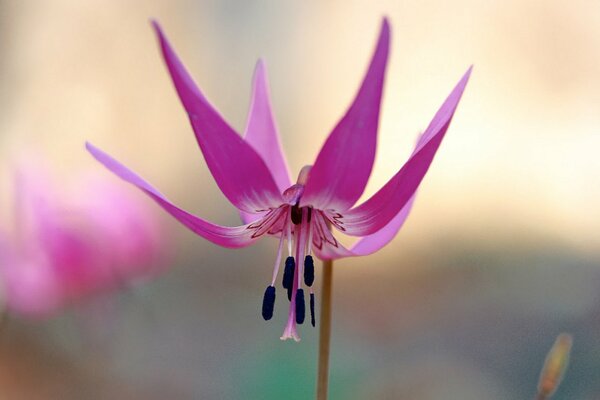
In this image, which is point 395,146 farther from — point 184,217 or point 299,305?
point 184,217

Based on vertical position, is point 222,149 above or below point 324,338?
above

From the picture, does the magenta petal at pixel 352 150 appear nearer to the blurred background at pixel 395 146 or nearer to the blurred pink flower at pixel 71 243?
the blurred pink flower at pixel 71 243

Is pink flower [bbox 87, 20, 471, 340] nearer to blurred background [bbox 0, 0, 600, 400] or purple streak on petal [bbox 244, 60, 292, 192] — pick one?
purple streak on petal [bbox 244, 60, 292, 192]

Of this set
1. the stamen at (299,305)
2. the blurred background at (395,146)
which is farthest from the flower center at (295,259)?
the blurred background at (395,146)

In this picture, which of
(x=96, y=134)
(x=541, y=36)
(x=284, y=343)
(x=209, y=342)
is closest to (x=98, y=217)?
(x=284, y=343)

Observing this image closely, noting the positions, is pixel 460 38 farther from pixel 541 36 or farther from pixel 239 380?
pixel 239 380

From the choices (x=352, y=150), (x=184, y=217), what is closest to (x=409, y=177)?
(x=352, y=150)
